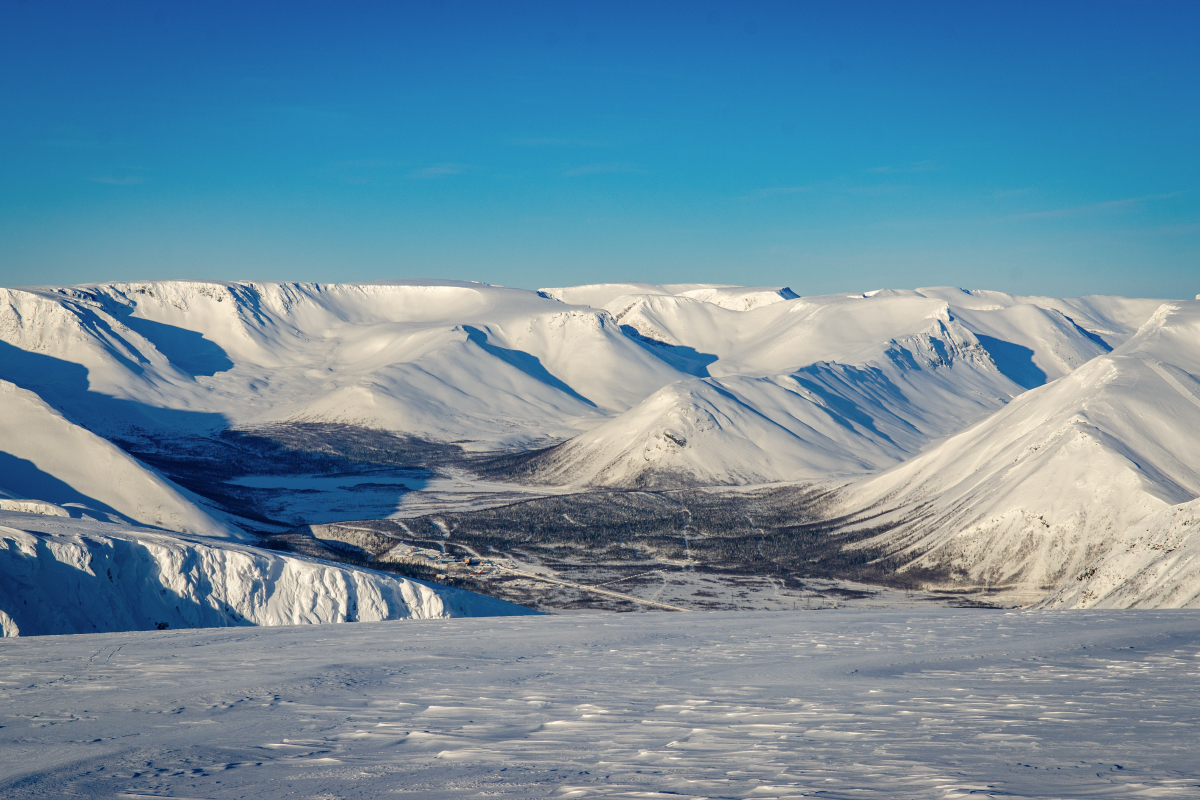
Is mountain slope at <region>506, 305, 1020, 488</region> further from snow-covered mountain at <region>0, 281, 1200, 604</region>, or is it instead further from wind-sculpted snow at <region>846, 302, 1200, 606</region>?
wind-sculpted snow at <region>846, 302, 1200, 606</region>

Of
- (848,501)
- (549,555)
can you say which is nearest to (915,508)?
(848,501)

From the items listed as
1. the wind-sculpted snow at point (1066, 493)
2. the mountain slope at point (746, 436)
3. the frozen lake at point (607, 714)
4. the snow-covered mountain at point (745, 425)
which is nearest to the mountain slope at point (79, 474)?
the snow-covered mountain at point (745, 425)

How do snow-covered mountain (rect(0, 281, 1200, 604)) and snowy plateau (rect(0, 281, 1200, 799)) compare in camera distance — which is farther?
snow-covered mountain (rect(0, 281, 1200, 604))

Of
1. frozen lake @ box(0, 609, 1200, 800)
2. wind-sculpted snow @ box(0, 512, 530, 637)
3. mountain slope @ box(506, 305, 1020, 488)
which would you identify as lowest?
wind-sculpted snow @ box(0, 512, 530, 637)

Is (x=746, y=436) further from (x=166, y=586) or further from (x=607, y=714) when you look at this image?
(x=607, y=714)

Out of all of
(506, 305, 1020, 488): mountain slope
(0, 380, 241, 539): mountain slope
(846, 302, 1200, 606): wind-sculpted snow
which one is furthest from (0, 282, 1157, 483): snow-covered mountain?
(0, 380, 241, 539): mountain slope

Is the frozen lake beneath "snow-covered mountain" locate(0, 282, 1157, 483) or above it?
beneath

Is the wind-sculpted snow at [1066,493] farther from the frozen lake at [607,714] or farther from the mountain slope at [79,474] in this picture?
the mountain slope at [79,474]
